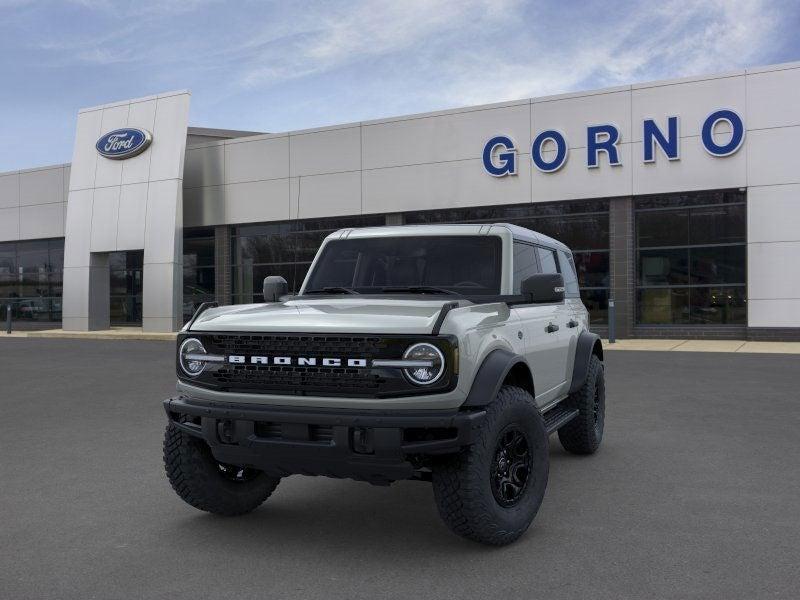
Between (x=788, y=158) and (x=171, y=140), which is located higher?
(x=171, y=140)

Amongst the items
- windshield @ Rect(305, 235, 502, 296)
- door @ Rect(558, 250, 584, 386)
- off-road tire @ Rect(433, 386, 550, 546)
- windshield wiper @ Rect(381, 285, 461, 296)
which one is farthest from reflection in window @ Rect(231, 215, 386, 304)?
off-road tire @ Rect(433, 386, 550, 546)

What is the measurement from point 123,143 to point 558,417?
26.0m

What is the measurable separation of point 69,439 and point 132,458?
137cm

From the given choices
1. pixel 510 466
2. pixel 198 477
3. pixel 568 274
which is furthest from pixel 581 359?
pixel 198 477

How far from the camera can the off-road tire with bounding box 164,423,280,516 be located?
448cm

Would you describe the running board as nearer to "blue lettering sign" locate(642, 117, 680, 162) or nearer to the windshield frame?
the windshield frame

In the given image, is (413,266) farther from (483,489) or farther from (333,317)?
(483,489)

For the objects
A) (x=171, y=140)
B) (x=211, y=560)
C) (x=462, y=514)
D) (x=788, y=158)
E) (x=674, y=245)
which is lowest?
(x=211, y=560)

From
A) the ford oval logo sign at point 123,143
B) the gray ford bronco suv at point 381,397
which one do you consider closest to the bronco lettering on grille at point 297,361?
the gray ford bronco suv at point 381,397

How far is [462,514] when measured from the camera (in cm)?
389

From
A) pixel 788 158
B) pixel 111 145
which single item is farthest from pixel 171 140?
pixel 788 158

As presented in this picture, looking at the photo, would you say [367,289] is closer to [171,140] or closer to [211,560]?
[211,560]

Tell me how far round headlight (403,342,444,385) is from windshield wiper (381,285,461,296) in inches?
42.1

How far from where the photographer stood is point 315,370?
3.97 m
